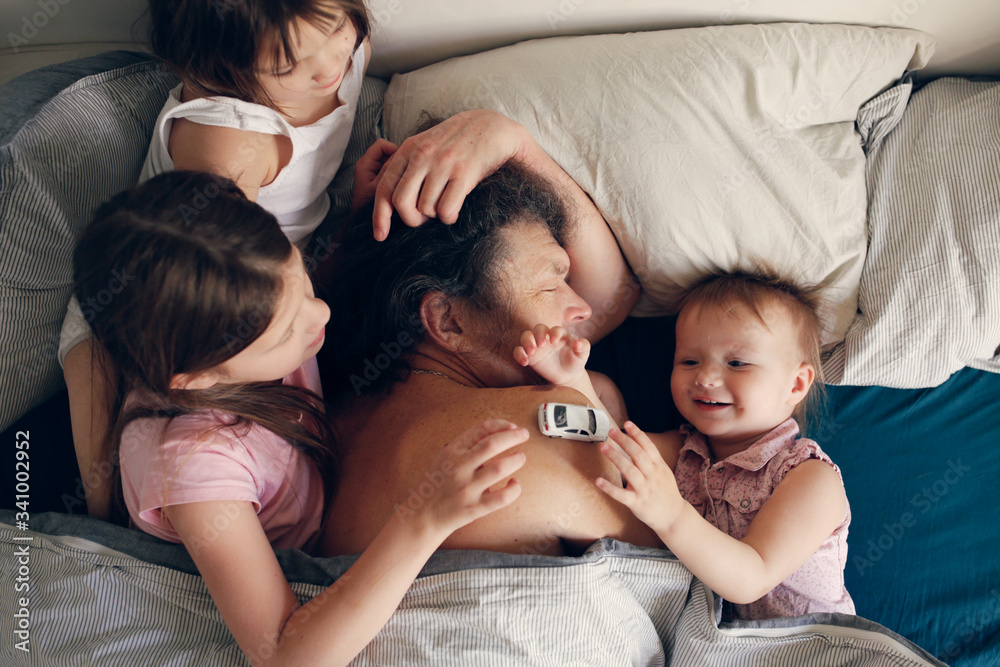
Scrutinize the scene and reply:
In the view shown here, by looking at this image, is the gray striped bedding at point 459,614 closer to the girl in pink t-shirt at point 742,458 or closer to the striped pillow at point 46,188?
the girl in pink t-shirt at point 742,458

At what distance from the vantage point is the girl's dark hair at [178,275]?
2.72 feet

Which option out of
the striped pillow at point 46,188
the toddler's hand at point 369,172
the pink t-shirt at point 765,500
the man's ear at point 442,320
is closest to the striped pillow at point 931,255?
the pink t-shirt at point 765,500

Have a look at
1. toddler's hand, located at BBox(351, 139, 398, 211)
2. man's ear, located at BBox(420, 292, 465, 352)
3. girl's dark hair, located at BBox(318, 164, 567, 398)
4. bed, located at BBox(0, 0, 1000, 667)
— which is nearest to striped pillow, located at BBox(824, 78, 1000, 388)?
bed, located at BBox(0, 0, 1000, 667)

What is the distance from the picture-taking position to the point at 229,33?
39.2 inches

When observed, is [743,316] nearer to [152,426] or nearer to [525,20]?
[525,20]

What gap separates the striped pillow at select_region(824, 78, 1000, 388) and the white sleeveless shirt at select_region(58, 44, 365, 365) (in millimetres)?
1154

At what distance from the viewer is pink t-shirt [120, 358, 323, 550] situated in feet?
3.04

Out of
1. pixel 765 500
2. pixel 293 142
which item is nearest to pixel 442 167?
pixel 293 142

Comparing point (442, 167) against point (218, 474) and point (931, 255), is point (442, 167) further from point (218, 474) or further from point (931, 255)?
point (931, 255)

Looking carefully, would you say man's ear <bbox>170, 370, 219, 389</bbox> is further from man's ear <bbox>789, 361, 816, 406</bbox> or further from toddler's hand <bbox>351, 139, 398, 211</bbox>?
man's ear <bbox>789, 361, 816, 406</bbox>

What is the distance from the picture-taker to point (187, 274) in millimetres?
839

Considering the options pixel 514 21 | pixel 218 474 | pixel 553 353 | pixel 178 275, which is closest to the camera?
pixel 178 275

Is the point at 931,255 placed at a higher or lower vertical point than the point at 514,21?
lower

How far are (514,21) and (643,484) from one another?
43.6 inches
